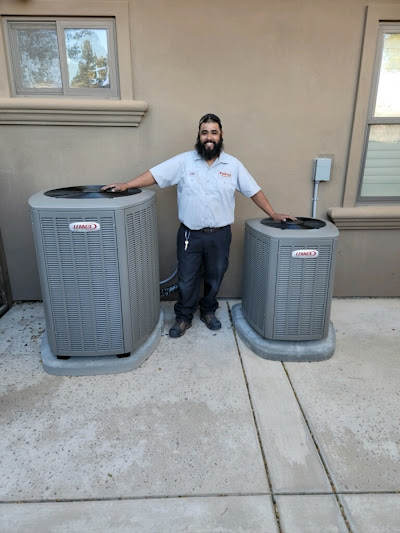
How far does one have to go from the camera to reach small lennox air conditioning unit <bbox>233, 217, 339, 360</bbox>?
105 inches

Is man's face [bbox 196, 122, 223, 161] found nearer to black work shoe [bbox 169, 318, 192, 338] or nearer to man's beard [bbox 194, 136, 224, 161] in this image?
man's beard [bbox 194, 136, 224, 161]

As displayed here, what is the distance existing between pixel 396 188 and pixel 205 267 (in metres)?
2.05

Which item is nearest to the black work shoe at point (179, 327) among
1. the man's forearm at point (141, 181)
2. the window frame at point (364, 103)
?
the man's forearm at point (141, 181)

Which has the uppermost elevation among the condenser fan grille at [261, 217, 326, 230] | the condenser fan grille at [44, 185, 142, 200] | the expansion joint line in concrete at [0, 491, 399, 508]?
the condenser fan grille at [44, 185, 142, 200]

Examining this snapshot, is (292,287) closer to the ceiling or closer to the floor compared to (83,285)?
closer to the floor

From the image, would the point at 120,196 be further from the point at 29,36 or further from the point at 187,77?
the point at 29,36

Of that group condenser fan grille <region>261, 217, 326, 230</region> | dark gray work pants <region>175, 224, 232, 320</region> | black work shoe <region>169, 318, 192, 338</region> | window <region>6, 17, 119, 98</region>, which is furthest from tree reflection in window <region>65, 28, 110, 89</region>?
black work shoe <region>169, 318, 192, 338</region>

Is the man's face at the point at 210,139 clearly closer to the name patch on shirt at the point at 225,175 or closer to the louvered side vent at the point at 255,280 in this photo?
the name patch on shirt at the point at 225,175

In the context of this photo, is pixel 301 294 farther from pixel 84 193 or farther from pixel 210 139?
pixel 84 193

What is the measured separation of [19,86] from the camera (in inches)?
124

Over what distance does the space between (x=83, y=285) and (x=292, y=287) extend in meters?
1.47

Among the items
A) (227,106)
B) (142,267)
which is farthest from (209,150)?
(142,267)

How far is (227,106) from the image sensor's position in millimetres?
3240

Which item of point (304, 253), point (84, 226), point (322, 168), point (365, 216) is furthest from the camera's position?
point (365, 216)
